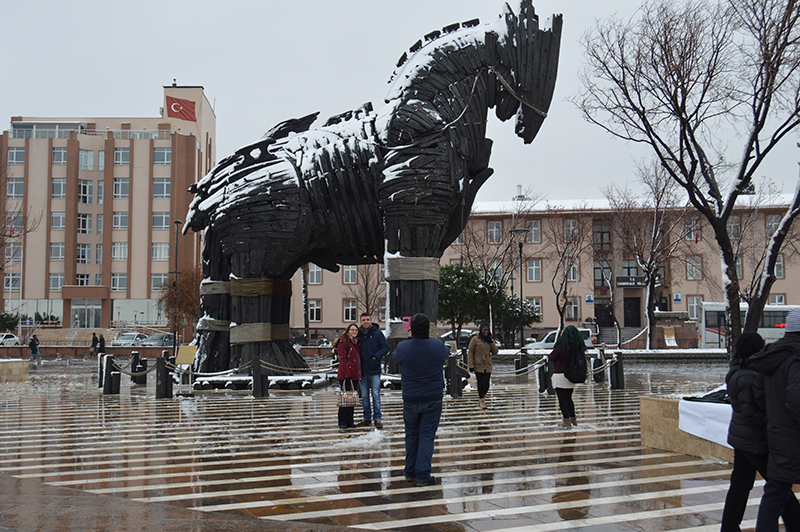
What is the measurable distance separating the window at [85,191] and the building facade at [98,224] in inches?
3.1

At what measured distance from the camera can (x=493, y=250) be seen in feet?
164

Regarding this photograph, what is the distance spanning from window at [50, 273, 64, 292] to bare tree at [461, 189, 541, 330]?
31.7m

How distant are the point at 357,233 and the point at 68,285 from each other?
46.2 metres

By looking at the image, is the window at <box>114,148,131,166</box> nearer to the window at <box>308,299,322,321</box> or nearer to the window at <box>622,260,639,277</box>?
the window at <box>308,299,322,321</box>

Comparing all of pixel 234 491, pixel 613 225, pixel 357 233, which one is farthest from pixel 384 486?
pixel 613 225

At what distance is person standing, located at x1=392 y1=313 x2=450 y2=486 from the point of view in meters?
6.66

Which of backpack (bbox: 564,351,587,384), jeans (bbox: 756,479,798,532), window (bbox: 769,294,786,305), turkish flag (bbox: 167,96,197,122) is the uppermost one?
turkish flag (bbox: 167,96,197,122)

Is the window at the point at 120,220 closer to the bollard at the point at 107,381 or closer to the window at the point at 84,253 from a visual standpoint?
the window at the point at 84,253

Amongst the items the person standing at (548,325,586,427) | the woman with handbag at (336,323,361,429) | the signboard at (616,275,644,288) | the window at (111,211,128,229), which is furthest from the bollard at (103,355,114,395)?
the window at (111,211,128,229)

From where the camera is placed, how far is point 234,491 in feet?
20.5

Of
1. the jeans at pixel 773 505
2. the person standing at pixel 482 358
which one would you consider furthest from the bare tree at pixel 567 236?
the jeans at pixel 773 505

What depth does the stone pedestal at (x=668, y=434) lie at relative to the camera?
7492 millimetres

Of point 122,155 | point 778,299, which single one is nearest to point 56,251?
point 122,155

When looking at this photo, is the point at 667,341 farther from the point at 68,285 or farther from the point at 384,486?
the point at 68,285
